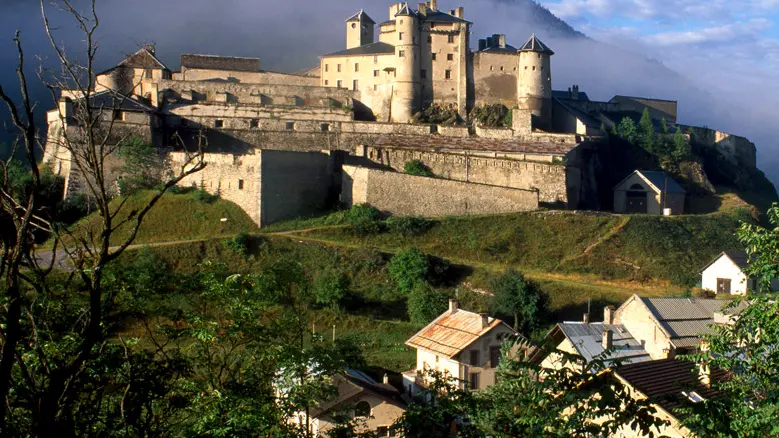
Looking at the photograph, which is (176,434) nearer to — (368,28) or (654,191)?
(654,191)

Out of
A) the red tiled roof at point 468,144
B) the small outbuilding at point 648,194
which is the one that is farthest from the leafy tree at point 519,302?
the small outbuilding at point 648,194

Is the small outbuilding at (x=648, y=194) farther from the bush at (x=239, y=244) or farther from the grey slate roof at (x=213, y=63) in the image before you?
the grey slate roof at (x=213, y=63)

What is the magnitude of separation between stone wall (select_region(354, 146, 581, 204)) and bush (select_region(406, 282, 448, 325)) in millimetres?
9194

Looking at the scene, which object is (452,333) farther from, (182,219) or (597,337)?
(182,219)

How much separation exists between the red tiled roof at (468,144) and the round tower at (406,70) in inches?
124

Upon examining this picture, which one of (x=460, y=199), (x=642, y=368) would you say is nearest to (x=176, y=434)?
(x=642, y=368)

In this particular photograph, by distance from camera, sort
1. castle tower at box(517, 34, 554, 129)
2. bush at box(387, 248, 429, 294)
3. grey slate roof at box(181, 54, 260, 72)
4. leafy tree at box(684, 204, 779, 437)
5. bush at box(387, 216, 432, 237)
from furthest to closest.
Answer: grey slate roof at box(181, 54, 260, 72)
castle tower at box(517, 34, 554, 129)
bush at box(387, 216, 432, 237)
bush at box(387, 248, 429, 294)
leafy tree at box(684, 204, 779, 437)

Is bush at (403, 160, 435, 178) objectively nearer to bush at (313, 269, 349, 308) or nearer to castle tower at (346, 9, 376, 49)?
bush at (313, 269, 349, 308)

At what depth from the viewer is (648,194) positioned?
133 ft

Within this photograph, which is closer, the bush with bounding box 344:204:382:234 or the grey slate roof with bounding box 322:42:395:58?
the bush with bounding box 344:204:382:234

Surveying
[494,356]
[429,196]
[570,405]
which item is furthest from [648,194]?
[570,405]

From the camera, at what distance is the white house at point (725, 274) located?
102 ft

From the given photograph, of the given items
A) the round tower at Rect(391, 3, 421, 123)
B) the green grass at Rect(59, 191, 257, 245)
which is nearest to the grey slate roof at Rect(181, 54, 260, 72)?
the round tower at Rect(391, 3, 421, 123)

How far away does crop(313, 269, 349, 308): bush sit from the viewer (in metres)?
30.6
